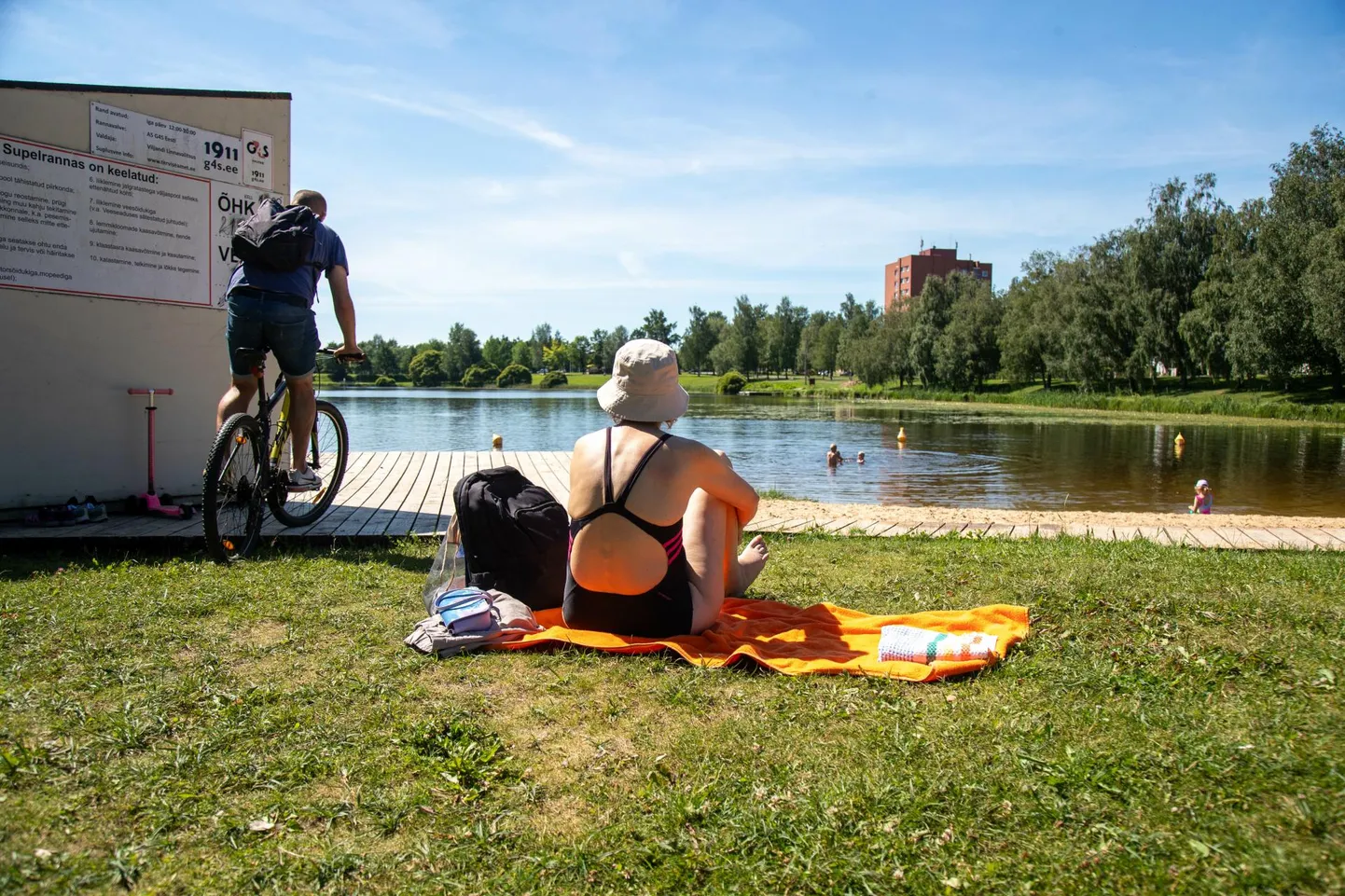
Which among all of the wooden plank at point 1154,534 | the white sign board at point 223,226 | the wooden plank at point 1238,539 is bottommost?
the wooden plank at point 1154,534

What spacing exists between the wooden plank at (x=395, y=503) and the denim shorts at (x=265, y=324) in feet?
4.10

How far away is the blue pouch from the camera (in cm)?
344

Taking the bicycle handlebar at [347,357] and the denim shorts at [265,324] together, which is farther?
the bicycle handlebar at [347,357]

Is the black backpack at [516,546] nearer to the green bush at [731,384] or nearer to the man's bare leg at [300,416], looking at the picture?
the man's bare leg at [300,416]

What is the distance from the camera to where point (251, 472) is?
502cm

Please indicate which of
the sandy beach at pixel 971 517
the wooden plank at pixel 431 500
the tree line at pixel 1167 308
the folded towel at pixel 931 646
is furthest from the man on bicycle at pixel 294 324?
the tree line at pixel 1167 308

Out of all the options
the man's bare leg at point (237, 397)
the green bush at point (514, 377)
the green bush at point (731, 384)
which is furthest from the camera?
the green bush at point (514, 377)

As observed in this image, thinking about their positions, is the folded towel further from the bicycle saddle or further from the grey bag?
the bicycle saddle

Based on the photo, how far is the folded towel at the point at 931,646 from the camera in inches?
126

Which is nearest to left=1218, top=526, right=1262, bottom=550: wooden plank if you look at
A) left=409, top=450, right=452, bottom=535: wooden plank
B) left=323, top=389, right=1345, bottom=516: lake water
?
left=409, top=450, right=452, bottom=535: wooden plank

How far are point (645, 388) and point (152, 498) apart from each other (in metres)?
4.24

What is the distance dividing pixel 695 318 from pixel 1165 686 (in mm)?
127411

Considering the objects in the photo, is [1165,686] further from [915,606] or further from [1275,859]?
[915,606]

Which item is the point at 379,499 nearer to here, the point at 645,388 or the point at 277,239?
the point at 277,239
